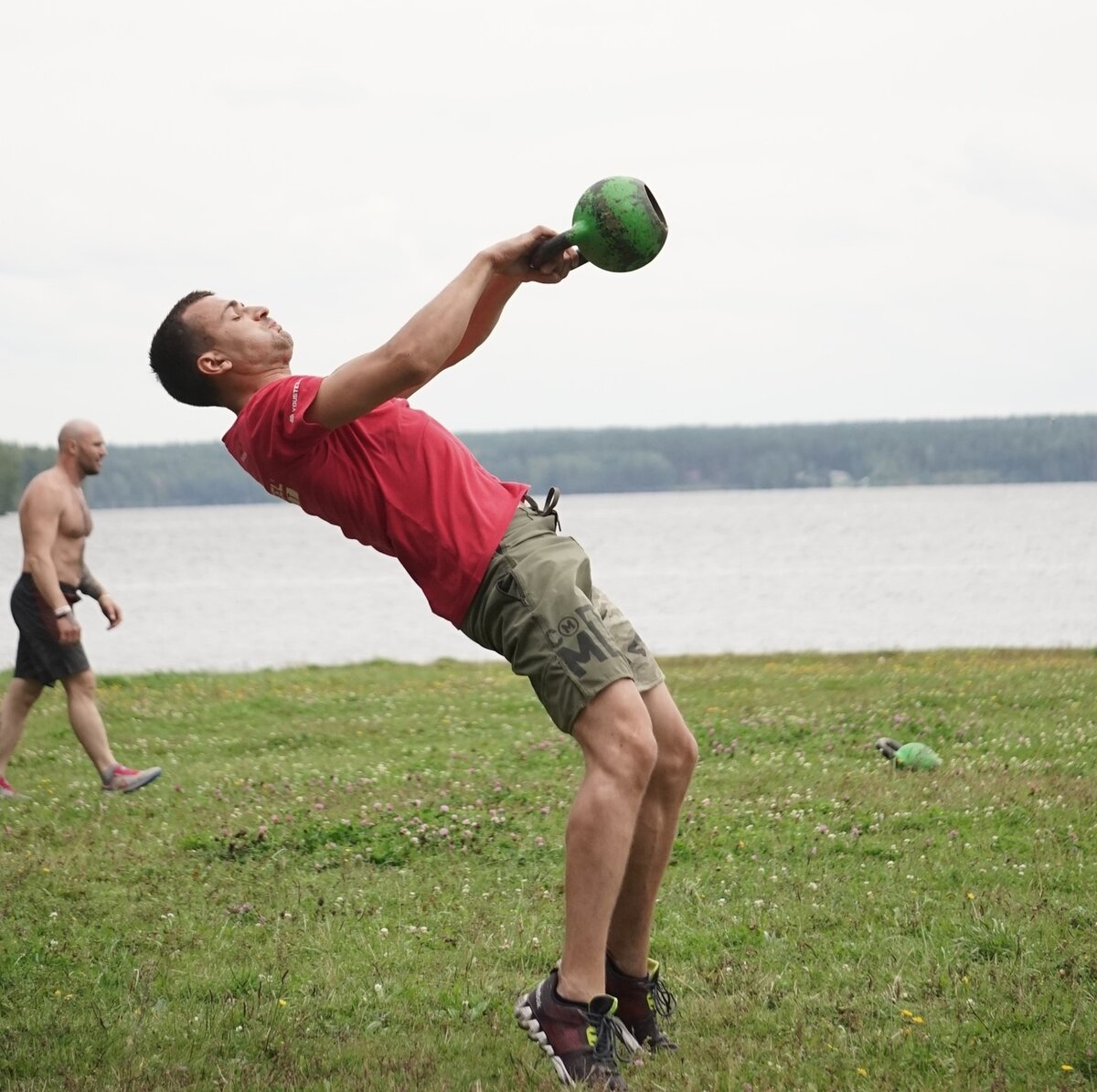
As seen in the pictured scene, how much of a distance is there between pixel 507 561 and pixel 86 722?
719 cm

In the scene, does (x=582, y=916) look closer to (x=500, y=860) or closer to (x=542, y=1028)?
(x=542, y=1028)

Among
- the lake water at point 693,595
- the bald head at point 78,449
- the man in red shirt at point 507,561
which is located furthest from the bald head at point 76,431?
the lake water at point 693,595

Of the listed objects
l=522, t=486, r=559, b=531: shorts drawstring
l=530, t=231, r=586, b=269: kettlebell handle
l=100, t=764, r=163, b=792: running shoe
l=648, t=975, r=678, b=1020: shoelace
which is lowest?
l=100, t=764, r=163, b=792: running shoe

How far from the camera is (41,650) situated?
1109 centimetres

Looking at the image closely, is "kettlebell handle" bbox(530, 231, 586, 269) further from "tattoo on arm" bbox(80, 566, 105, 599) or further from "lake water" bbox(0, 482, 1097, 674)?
"lake water" bbox(0, 482, 1097, 674)

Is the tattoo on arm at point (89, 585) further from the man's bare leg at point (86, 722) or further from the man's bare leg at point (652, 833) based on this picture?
the man's bare leg at point (652, 833)

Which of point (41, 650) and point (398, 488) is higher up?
point (398, 488)

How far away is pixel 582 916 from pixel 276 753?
860 centimetres

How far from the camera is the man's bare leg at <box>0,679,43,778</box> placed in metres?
11.2

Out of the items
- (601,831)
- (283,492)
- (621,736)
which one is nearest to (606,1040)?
(601,831)

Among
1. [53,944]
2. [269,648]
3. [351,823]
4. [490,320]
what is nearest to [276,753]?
[351,823]

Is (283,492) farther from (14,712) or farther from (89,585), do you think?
(14,712)

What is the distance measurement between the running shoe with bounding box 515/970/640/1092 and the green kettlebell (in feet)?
8.23

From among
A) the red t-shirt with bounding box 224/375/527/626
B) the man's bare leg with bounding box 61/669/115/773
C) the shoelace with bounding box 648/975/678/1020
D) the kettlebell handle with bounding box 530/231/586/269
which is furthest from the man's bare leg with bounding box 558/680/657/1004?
the man's bare leg with bounding box 61/669/115/773
